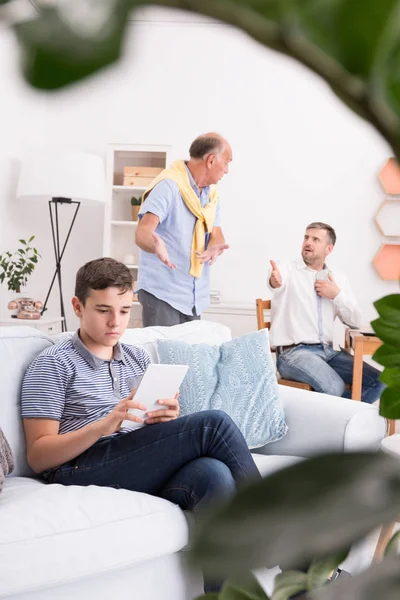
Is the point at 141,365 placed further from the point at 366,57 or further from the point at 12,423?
the point at 366,57

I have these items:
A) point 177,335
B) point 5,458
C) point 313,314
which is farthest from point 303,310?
point 5,458

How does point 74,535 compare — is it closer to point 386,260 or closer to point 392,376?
point 392,376

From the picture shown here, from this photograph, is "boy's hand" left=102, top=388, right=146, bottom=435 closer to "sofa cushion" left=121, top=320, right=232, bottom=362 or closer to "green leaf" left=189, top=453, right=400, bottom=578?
"sofa cushion" left=121, top=320, right=232, bottom=362

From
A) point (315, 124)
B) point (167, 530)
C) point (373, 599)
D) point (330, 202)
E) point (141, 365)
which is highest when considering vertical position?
point (315, 124)

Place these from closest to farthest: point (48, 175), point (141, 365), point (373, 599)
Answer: point (373, 599), point (141, 365), point (48, 175)

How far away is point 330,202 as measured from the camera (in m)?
5.53

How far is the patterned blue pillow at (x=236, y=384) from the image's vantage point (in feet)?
8.07

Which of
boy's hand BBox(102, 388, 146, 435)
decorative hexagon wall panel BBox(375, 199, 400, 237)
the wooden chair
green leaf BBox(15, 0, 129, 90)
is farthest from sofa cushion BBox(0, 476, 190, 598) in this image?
decorative hexagon wall panel BBox(375, 199, 400, 237)

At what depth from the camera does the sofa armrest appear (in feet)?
7.86

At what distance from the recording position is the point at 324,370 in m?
3.68

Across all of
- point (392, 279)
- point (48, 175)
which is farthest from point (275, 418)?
point (392, 279)

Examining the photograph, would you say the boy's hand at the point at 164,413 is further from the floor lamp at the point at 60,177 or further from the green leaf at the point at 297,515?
the floor lamp at the point at 60,177

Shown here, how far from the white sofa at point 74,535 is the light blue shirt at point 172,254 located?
1.14 metres

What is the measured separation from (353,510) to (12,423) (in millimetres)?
2083
